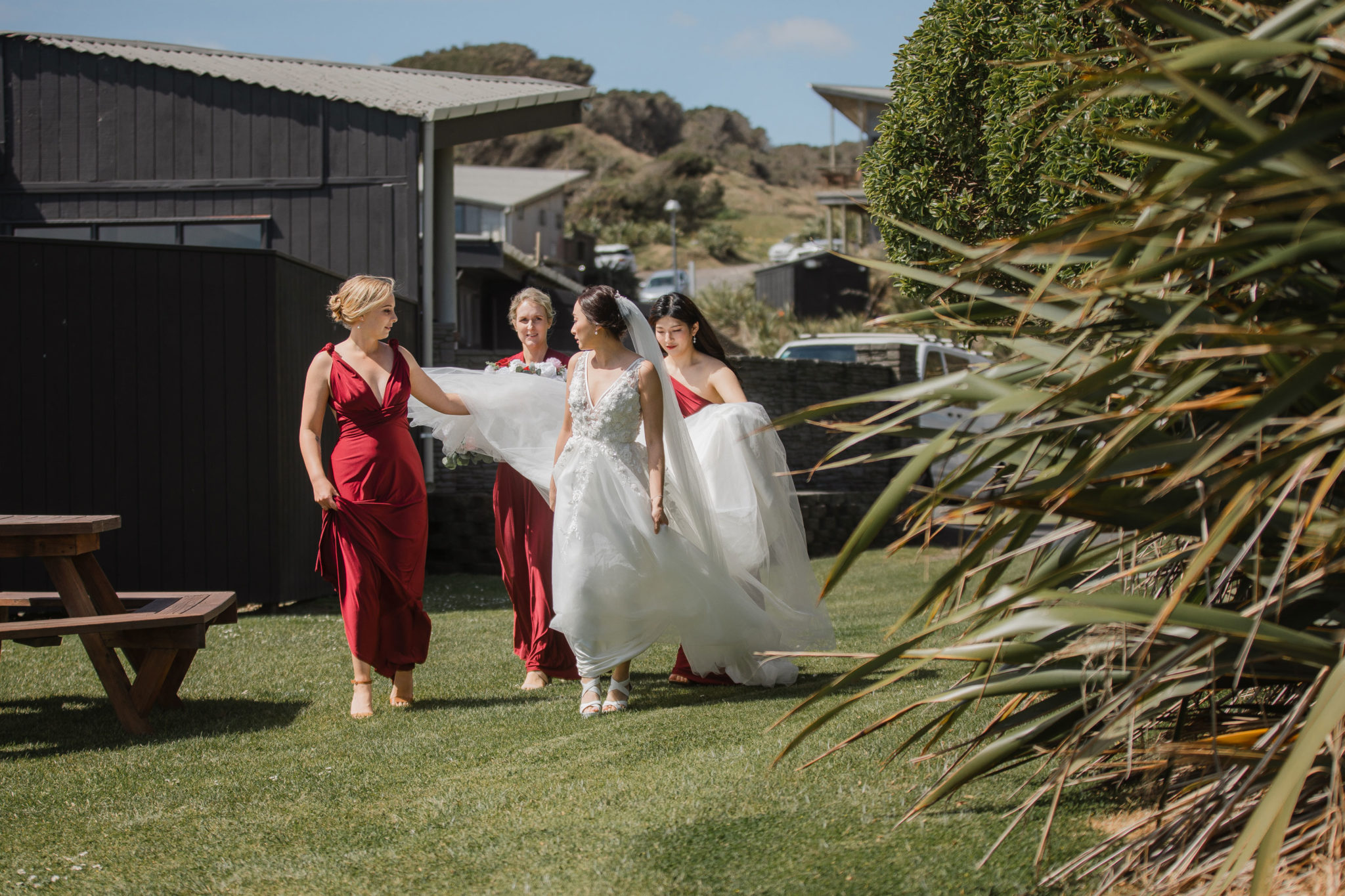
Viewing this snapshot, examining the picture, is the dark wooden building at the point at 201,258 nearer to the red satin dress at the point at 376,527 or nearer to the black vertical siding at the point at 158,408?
the black vertical siding at the point at 158,408

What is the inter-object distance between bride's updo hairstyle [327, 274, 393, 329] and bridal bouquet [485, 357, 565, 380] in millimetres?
1135

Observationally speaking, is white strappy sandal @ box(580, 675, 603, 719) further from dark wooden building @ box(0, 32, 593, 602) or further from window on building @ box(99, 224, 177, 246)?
window on building @ box(99, 224, 177, 246)

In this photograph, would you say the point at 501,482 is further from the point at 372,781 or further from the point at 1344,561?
the point at 1344,561

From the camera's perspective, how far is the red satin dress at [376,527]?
5719 millimetres

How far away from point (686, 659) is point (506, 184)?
4562cm

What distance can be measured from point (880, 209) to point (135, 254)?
5.62 metres

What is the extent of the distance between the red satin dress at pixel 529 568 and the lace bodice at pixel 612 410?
1093 mm

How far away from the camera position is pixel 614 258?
5225 cm

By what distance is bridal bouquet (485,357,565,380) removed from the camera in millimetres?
6855

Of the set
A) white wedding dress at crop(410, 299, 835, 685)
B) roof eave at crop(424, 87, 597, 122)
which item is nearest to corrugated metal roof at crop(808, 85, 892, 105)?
roof eave at crop(424, 87, 597, 122)

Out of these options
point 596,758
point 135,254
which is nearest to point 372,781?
point 596,758

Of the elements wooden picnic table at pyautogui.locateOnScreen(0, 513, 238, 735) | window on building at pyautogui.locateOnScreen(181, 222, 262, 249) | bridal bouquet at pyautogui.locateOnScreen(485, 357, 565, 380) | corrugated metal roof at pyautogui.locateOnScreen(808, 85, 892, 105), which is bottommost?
wooden picnic table at pyautogui.locateOnScreen(0, 513, 238, 735)

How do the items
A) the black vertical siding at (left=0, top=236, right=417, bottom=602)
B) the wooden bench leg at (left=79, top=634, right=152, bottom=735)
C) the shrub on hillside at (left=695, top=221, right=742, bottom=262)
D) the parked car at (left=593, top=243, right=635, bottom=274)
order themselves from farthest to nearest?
the shrub on hillside at (left=695, top=221, right=742, bottom=262) → the parked car at (left=593, top=243, right=635, bottom=274) → the black vertical siding at (left=0, top=236, right=417, bottom=602) → the wooden bench leg at (left=79, top=634, right=152, bottom=735)

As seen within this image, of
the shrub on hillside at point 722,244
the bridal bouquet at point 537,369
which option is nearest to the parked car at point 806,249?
the shrub on hillside at point 722,244
